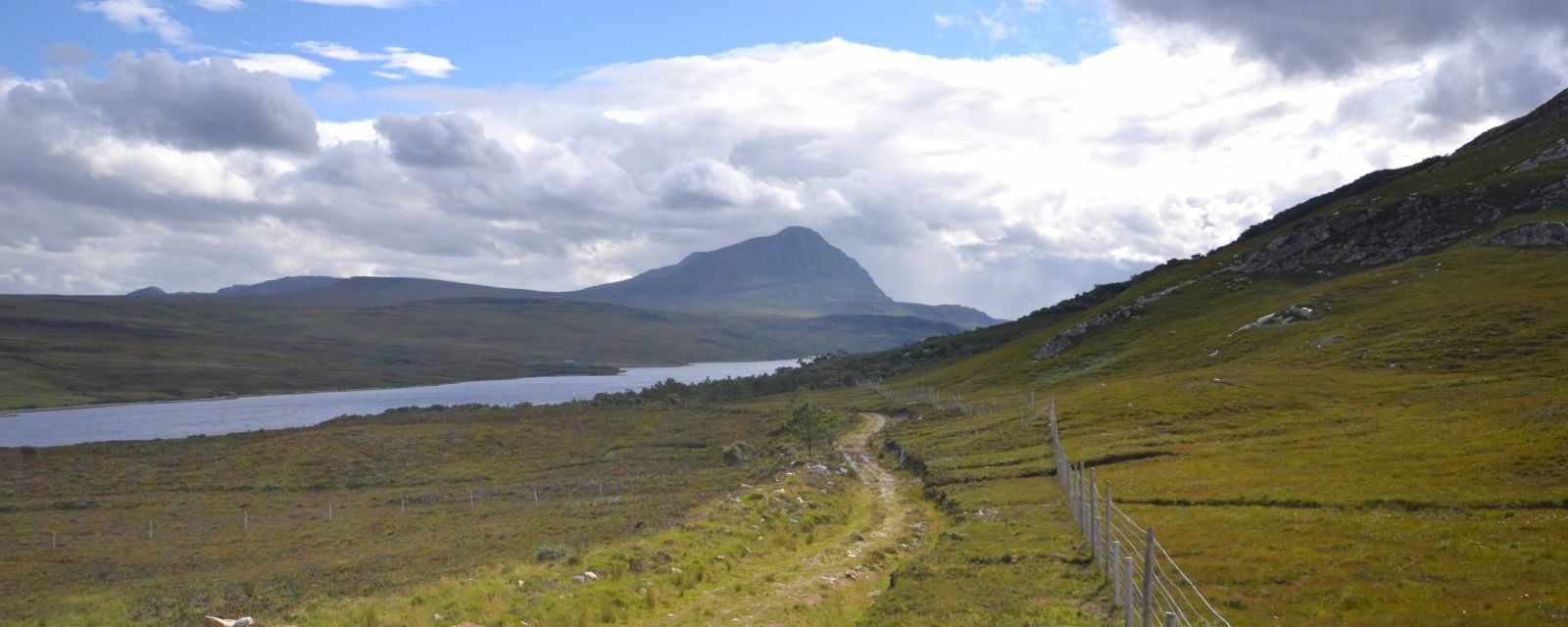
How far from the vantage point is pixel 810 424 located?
2963 inches

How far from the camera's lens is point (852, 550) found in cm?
3350

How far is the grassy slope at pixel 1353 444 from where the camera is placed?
846 inches

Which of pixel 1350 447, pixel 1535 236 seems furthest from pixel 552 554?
pixel 1535 236

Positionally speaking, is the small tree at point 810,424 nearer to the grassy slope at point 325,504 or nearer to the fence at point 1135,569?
the grassy slope at point 325,504

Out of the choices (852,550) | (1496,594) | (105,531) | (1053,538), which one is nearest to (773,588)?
(852,550)

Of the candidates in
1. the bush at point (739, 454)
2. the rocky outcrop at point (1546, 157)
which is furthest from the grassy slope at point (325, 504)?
the rocky outcrop at point (1546, 157)

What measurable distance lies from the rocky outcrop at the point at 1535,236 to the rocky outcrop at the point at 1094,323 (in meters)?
41.7

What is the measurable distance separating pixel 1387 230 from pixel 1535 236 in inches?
888

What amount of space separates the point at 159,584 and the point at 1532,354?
82771 mm

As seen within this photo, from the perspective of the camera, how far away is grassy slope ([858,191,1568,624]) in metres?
21.5

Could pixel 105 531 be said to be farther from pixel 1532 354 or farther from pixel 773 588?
pixel 1532 354

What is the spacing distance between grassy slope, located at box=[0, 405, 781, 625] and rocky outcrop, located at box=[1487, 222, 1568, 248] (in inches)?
3526

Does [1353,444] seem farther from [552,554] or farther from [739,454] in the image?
[739,454]

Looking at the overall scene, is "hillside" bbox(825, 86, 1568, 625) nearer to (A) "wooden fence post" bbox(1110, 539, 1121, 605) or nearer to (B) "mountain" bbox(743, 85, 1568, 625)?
(B) "mountain" bbox(743, 85, 1568, 625)
